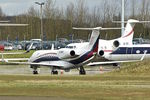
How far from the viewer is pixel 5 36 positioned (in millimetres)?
124125

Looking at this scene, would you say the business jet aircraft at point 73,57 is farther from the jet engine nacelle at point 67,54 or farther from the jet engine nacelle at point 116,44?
the jet engine nacelle at point 116,44

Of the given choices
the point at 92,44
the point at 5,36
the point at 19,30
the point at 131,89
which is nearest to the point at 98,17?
the point at 19,30

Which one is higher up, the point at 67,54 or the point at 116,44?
the point at 116,44

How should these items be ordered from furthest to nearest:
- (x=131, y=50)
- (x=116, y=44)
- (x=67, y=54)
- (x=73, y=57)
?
(x=116, y=44) < (x=131, y=50) < (x=67, y=54) < (x=73, y=57)

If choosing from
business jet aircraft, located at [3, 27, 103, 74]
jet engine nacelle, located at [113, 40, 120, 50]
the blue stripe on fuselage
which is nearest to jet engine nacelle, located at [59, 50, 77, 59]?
business jet aircraft, located at [3, 27, 103, 74]

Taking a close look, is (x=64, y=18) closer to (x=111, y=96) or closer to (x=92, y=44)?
(x=92, y=44)

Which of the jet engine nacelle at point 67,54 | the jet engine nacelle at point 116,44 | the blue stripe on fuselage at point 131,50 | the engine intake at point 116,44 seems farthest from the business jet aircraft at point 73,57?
the engine intake at point 116,44

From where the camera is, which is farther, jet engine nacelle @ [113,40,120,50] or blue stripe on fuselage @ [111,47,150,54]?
jet engine nacelle @ [113,40,120,50]

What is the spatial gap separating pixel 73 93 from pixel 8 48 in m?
77.4

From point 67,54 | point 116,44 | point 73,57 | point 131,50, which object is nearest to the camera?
point 73,57

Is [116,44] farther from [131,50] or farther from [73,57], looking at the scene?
[73,57]

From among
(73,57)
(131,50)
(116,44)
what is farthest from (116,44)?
(73,57)

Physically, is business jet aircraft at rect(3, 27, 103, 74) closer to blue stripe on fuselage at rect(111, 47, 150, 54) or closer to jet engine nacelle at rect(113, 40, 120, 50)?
blue stripe on fuselage at rect(111, 47, 150, 54)

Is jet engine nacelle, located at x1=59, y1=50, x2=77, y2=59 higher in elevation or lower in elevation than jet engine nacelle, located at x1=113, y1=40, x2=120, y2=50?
lower
